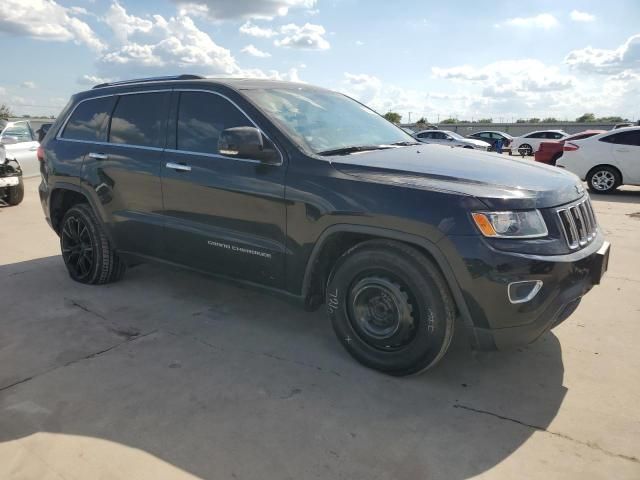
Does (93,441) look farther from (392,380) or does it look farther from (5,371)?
(392,380)

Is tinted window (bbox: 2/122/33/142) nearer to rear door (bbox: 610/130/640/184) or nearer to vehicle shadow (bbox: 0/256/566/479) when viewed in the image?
vehicle shadow (bbox: 0/256/566/479)

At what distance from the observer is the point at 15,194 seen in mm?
9570

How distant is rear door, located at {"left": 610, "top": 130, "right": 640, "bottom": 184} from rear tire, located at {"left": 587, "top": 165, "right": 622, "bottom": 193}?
0.15 m

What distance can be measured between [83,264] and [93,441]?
278 cm

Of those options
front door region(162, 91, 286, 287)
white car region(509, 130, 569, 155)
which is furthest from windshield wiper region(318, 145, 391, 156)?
white car region(509, 130, 569, 155)

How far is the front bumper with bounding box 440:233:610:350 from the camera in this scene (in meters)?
2.72

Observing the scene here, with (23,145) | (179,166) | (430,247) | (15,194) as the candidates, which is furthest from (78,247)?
(23,145)

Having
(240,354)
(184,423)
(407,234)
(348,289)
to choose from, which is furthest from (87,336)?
(407,234)

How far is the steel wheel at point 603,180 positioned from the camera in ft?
36.7

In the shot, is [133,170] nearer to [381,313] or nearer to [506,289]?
[381,313]

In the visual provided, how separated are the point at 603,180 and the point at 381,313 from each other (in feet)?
33.0

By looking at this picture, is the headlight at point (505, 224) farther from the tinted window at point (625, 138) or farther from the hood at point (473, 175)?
the tinted window at point (625, 138)

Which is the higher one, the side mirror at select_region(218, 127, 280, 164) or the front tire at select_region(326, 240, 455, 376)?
the side mirror at select_region(218, 127, 280, 164)

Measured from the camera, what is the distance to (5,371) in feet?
11.1
